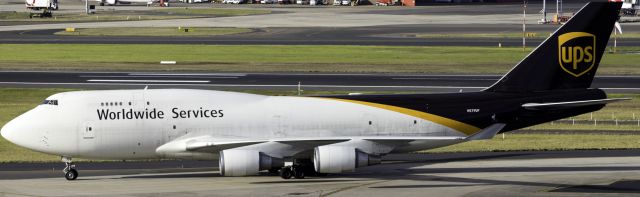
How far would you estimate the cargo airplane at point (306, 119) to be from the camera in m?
39.2

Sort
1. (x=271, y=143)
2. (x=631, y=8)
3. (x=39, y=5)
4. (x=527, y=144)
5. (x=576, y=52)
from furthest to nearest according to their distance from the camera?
(x=39, y=5), (x=631, y=8), (x=527, y=144), (x=576, y=52), (x=271, y=143)

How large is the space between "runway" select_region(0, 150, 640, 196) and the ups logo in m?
3.65

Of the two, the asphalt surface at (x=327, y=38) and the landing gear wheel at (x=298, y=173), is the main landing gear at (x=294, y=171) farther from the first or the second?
the asphalt surface at (x=327, y=38)

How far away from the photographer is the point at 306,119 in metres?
40.2

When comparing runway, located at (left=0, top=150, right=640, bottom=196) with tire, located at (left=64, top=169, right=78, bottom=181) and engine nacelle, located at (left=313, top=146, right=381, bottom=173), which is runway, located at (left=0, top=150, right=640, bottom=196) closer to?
tire, located at (left=64, top=169, right=78, bottom=181)

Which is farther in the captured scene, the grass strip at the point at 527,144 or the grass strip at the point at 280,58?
the grass strip at the point at 280,58

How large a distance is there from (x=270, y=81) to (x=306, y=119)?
38407mm

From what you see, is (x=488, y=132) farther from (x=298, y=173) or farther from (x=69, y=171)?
(x=69, y=171)

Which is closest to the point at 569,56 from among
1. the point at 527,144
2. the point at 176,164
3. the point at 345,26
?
the point at 527,144

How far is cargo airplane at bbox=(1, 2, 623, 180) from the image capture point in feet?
129

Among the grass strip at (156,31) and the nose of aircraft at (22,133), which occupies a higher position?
the grass strip at (156,31)

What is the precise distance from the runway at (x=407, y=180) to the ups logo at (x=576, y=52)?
3654 mm

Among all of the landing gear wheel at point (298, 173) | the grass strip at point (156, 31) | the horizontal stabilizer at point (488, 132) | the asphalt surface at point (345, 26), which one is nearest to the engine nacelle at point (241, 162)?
the landing gear wheel at point (298, 173)

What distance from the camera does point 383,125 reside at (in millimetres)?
40562
